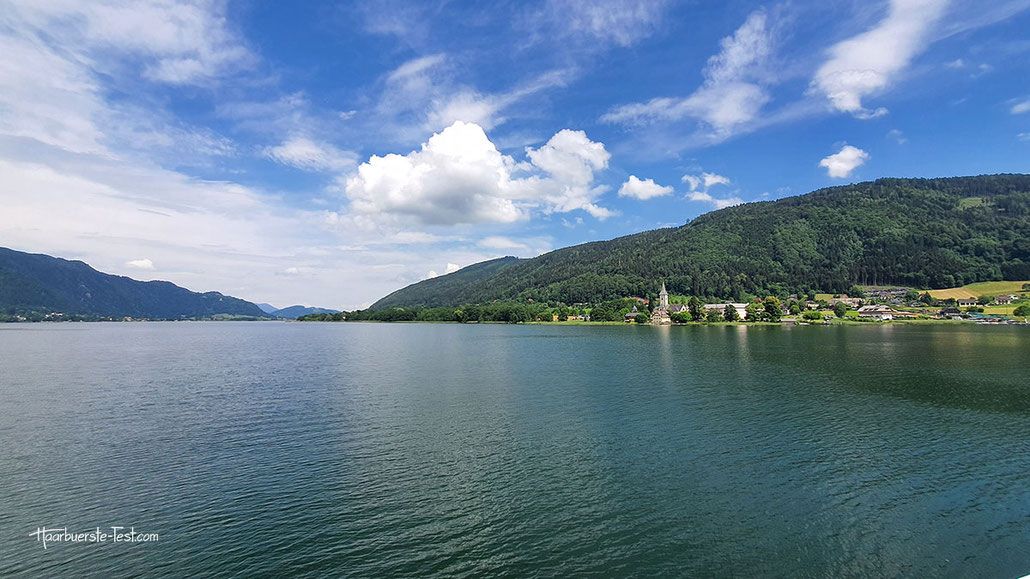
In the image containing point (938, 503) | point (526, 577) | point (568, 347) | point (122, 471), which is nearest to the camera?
point (526, 577)

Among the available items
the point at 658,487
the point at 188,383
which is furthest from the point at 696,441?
the point at 188,383

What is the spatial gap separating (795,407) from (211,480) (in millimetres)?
40362

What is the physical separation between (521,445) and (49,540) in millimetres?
20568

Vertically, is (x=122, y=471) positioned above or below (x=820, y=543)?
above

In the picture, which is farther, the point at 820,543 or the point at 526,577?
the point at 820,543

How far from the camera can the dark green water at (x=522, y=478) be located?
16.2 meters

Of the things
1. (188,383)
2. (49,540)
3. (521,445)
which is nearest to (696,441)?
(521,445)

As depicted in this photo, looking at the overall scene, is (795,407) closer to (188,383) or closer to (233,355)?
(188,383)

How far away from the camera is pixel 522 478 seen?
75.8 ft

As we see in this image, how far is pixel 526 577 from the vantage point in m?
15.1

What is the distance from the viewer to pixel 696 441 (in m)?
29.1

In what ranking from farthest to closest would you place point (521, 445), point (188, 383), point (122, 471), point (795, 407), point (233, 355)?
point (233, 355)
point (188, 383)
point (795, 407)
point (521, 445)
point (122, 471)

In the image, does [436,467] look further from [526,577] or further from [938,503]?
[938,503]

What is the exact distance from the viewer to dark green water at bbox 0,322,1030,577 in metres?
16.2
